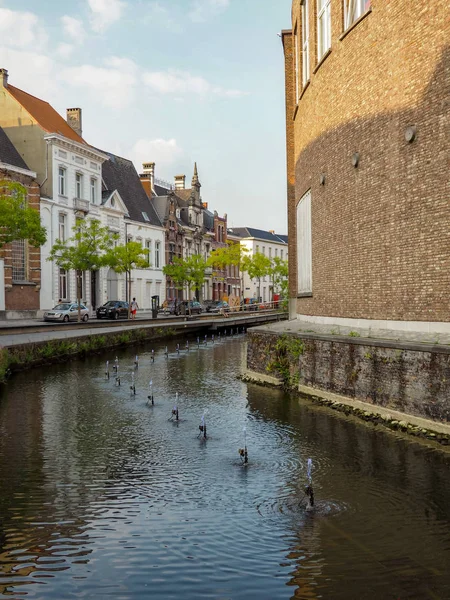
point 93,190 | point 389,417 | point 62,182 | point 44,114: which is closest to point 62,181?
point 62,182

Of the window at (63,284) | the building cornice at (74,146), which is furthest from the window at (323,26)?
the window at (63,284)

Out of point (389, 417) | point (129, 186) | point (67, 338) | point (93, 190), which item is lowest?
point (389, 417)

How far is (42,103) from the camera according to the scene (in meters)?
49.0

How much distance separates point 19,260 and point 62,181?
7987mm

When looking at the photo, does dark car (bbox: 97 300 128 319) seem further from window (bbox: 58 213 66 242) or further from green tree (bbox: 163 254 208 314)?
green tree (bbox: 163 254 208 314)

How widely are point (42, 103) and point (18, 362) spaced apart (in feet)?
108

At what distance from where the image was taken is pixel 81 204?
157 ft

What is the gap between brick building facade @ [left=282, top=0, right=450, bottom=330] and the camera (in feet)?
42.8

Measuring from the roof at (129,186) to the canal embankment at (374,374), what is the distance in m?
40.7

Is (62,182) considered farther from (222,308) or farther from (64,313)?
(222,308)

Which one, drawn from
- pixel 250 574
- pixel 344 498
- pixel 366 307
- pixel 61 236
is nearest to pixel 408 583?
pixel 250 574

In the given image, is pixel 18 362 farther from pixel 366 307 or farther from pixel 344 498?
pixel 344 498

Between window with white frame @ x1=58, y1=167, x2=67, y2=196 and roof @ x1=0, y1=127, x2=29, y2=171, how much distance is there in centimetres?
439

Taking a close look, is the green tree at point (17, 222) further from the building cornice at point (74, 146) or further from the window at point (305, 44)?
the building cornice at point (74, 146)
